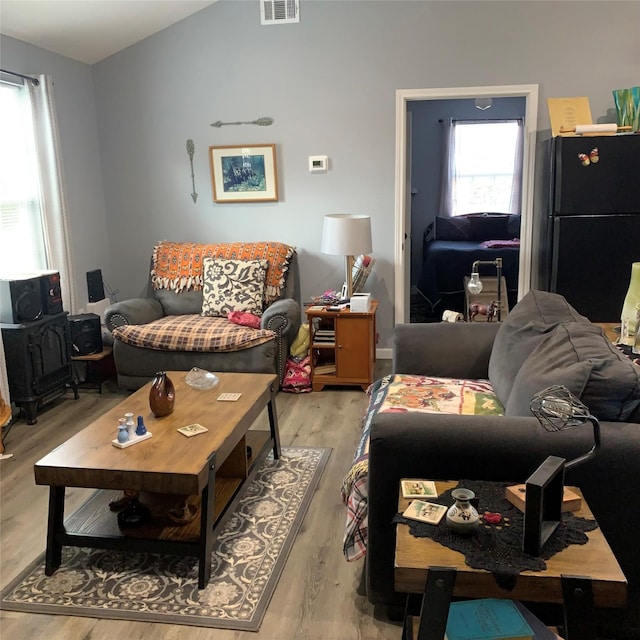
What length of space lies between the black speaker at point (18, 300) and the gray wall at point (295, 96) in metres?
1.04

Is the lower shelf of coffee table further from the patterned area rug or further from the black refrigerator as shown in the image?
the black refrigerator

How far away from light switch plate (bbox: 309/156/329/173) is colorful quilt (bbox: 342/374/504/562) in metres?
2.24

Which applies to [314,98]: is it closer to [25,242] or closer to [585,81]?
[585,81]

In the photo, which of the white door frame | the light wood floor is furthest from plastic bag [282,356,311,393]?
the white door frame

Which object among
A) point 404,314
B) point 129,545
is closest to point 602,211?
point 404,314

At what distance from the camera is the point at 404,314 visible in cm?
497

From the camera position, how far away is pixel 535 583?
1.40 meters

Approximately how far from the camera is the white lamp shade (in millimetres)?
4254

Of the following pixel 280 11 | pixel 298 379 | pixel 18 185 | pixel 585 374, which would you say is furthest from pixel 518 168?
pixel 585 374

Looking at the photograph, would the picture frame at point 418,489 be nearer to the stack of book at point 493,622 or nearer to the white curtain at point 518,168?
the stack of book at point 493,622

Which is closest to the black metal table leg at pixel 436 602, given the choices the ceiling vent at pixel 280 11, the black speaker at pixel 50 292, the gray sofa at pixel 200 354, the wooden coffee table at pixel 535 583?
the wooden coffee table at pixel 535 583

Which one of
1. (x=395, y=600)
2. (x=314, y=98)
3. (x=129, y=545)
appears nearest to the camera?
(x=395, y=600)

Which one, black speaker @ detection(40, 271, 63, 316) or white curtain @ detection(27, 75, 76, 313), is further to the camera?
white curtain @ detection(27, 75, 76, 313)

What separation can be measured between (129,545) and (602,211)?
3.30 metres
